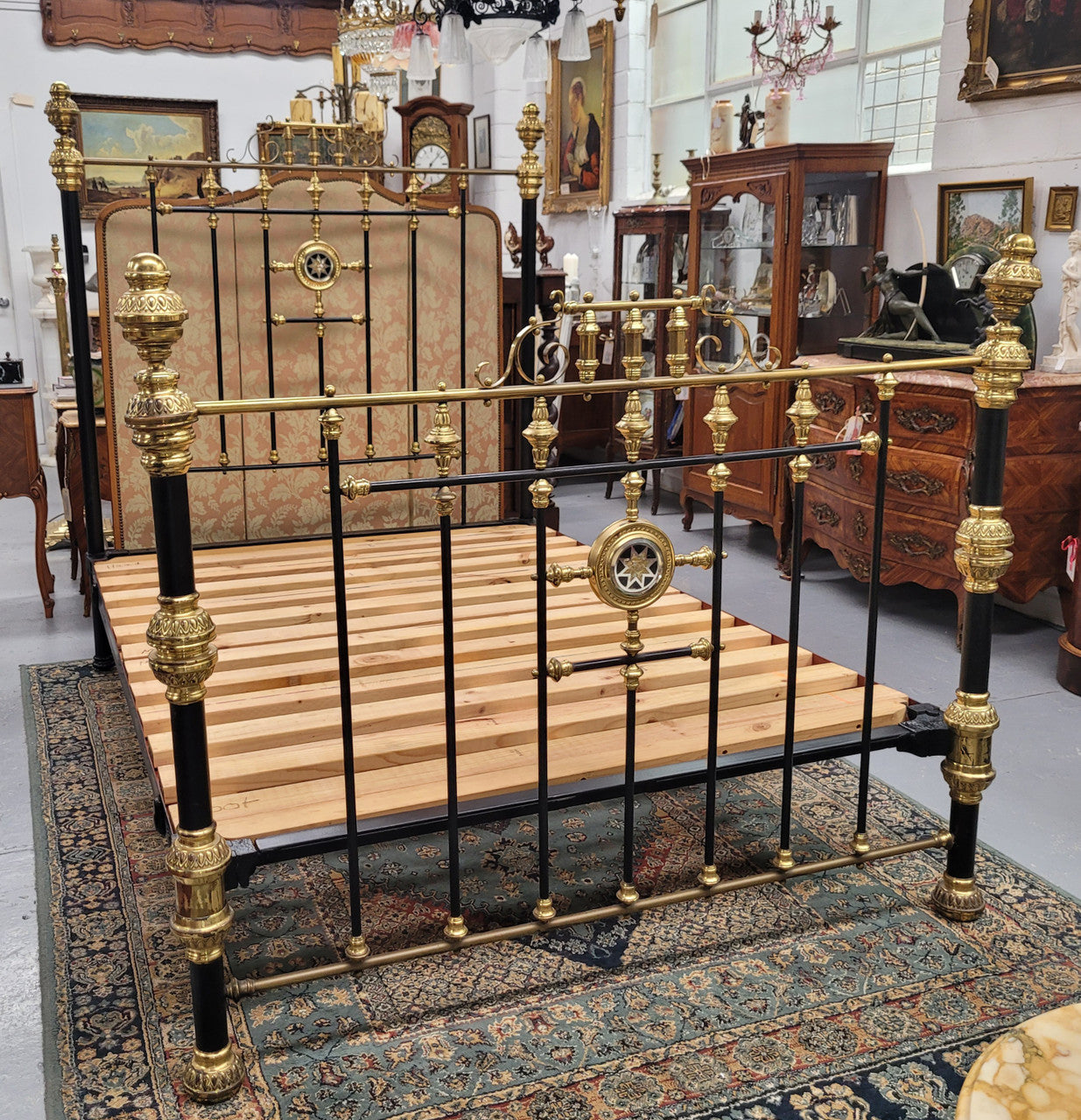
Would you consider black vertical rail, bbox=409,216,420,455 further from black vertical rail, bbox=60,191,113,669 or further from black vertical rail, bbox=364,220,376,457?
black vertical rail, bbox=60,191,113,669

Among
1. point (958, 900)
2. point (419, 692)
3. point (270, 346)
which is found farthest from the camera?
point (270, 346)

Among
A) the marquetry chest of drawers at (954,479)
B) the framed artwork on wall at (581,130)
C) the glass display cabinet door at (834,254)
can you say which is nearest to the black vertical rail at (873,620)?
the marquetry chest of drawers at (954,479)

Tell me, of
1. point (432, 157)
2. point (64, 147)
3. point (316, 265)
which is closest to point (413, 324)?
point (316, 265)

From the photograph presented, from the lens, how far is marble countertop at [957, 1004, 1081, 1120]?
1171 millimetres

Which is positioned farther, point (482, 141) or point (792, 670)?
point (482, 141)

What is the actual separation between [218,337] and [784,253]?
268cm

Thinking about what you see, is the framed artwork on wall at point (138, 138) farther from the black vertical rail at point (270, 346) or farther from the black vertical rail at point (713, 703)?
the black vertical rail at point (713, 703)

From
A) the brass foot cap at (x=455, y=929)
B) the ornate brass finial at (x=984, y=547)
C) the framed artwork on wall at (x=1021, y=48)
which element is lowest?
the brass foot cap at (x=455, y=929)

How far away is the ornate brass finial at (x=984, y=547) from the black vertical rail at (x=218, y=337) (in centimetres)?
238

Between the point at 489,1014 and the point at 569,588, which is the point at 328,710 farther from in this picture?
the point at 569,588

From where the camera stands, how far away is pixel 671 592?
135 inches

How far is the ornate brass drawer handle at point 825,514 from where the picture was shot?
488 cm

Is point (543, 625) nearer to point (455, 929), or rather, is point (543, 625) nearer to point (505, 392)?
point (505, 392)

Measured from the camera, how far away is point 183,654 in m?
1.80
